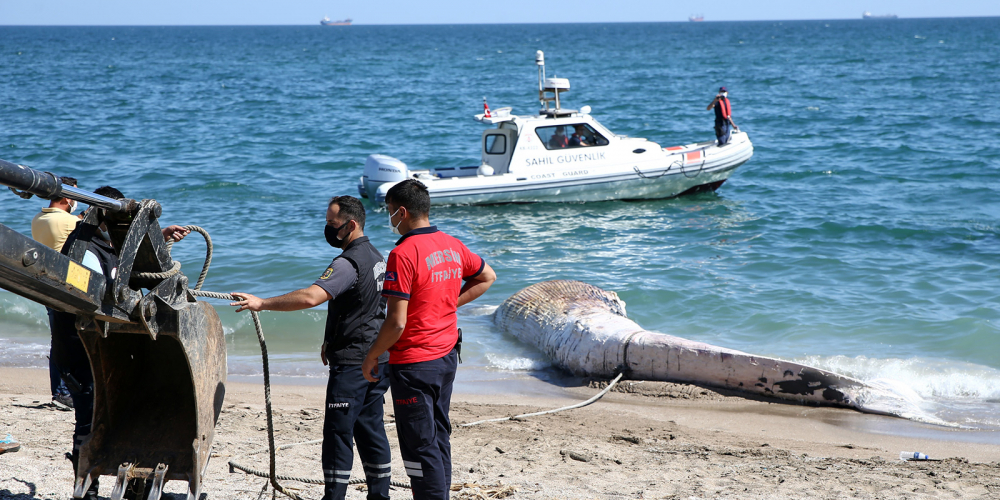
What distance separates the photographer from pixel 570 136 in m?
14.1

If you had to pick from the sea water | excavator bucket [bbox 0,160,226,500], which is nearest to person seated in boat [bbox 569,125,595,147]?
the sea water

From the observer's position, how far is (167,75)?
146 feet

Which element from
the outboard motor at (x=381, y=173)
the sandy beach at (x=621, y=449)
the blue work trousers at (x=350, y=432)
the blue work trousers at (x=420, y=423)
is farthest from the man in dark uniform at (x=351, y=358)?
the outboard motor at (x=381, y=173)

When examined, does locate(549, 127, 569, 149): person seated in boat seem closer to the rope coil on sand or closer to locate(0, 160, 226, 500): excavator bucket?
the rope coil on sand

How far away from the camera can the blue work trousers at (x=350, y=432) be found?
3758mm

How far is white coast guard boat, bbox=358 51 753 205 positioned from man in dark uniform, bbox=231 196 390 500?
9.60m

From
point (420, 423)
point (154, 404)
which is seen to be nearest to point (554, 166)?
point (420, 423)

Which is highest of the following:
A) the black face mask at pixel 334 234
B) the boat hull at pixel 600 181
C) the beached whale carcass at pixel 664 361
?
the black face mask at pixel 334 234

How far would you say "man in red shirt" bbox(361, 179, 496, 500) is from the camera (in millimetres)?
3527

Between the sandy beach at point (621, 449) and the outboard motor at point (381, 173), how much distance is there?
710 cm

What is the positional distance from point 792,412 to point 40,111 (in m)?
27.6

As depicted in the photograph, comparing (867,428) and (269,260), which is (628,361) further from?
(269,260)

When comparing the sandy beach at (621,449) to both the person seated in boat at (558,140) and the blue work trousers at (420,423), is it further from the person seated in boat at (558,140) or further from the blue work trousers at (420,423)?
the person seated in boat at (558,140)

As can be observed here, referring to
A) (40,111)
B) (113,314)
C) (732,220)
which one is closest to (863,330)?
(732,220)
